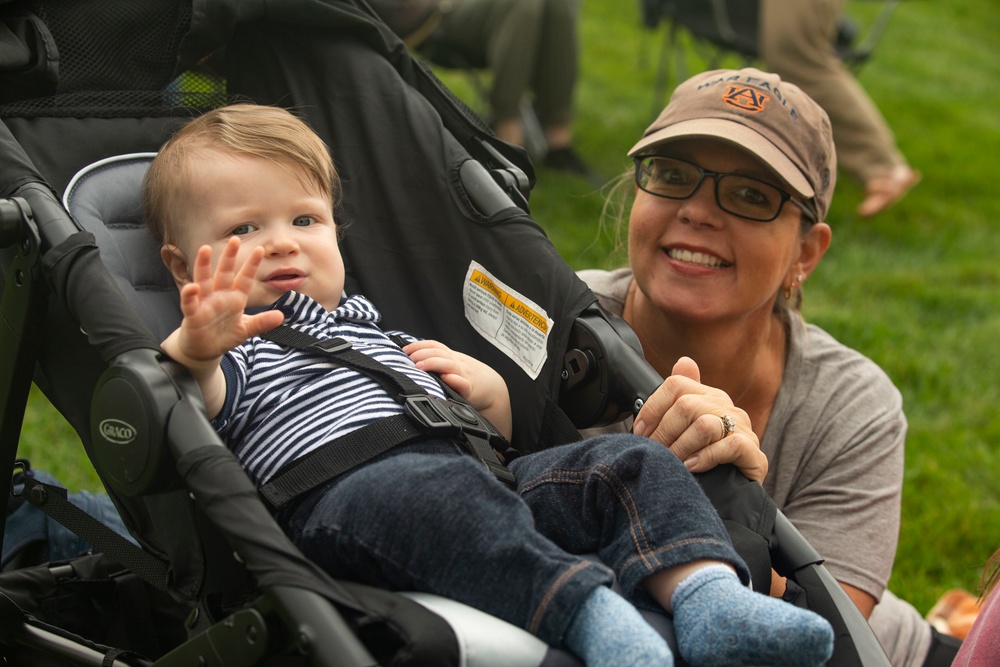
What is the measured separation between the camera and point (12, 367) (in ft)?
5.70

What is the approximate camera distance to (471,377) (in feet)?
7.01

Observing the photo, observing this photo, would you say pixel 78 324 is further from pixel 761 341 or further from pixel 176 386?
pixel 761 341

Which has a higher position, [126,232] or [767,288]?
[767,288]

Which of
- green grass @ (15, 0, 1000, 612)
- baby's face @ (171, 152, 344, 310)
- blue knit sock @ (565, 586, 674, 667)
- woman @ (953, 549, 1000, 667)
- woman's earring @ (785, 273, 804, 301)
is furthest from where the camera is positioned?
green grass @ (15, 0, 1000, 612)

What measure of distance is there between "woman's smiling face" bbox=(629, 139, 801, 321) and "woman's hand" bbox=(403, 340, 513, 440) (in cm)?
42

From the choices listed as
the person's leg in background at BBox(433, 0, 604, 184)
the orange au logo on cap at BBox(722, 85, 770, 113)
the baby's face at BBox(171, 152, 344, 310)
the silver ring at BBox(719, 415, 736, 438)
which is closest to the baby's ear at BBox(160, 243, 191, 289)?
the baby's face at BBox(171, 152, 344, 310)

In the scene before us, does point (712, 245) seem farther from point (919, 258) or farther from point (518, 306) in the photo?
point (919, 258)

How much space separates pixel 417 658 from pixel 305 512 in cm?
42

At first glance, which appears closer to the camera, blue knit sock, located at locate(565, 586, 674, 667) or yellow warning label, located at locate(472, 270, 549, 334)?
blue knit sock, located at locate(565, 586, 674, 667)

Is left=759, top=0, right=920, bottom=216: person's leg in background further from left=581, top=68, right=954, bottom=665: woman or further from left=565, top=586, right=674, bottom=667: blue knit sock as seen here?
left=565, top=586, right=674, bottom=667: blue knit sock

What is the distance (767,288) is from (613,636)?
112cm

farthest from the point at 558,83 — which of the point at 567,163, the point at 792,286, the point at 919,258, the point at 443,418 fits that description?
the point at 443,418

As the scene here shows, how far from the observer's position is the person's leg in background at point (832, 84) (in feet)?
19.0

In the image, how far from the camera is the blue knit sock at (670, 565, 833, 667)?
1359 millimetres
